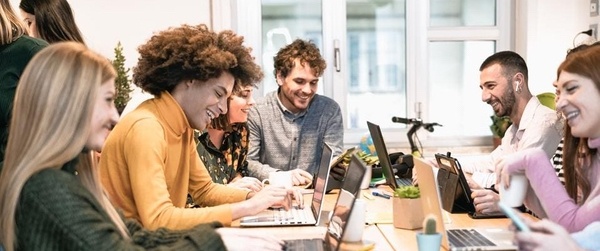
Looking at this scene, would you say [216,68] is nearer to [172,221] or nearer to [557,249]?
[172,221]

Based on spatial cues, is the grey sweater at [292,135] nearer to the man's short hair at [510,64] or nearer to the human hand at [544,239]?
the man's short hair at [510,64]

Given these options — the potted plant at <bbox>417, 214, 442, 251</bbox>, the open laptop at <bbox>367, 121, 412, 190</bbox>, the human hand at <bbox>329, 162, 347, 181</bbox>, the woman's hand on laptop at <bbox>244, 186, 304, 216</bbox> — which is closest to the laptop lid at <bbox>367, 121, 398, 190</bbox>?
the open laptop at <bbox>367, 121, 412, 190</bbox>

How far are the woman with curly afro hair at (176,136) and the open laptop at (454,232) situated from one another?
0.54 meters

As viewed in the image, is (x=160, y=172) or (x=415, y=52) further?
(x=415, y=52)

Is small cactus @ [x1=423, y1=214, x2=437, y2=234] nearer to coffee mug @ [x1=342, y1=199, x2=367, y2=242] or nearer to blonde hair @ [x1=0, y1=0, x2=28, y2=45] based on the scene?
coffee mug @ [x1=342, y1=199, x2=367, y2=242]

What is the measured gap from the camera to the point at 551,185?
2.20m

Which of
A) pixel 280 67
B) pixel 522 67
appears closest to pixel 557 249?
pixel 522 67

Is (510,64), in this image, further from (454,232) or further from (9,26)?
(9,26)

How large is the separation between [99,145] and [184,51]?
83cm

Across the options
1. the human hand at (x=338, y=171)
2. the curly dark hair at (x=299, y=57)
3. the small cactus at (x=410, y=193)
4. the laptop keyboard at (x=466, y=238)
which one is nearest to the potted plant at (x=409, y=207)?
the small cactus at (x=410, y=193)

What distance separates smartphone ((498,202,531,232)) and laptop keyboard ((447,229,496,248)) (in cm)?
47

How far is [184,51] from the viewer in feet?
8.10

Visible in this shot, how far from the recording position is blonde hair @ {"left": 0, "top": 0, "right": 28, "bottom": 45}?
2494 mm

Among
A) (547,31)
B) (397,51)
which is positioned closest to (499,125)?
(547,31)
